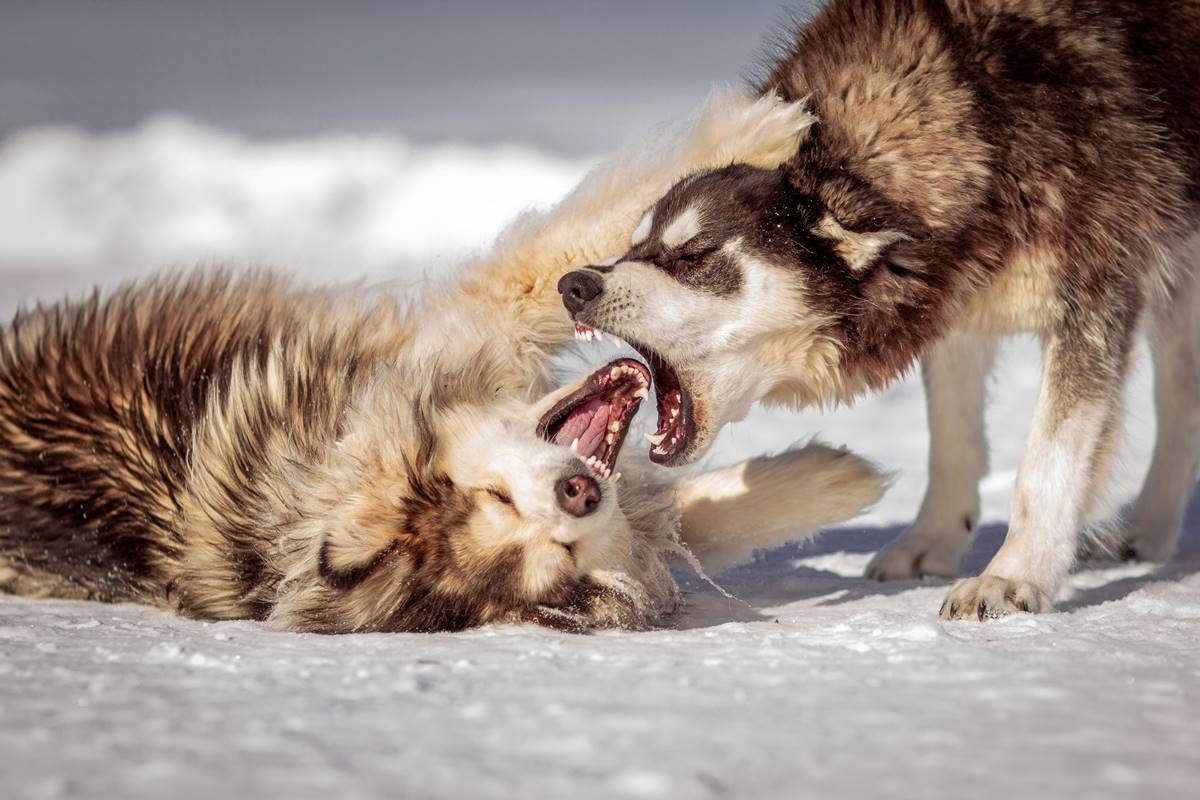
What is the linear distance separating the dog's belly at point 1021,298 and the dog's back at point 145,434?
1745 mm

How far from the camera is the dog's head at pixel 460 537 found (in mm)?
2848

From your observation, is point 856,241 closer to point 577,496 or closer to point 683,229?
point 683,229

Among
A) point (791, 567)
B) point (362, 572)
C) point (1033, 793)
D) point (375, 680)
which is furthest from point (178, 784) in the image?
point (791, 567)

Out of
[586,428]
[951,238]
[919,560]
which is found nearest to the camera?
[951,238]

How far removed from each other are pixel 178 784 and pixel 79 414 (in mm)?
2294

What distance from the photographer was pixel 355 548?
2854mm

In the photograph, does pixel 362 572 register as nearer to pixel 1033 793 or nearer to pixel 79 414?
pixel 79 414

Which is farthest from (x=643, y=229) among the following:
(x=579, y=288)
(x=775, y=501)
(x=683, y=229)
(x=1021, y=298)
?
Result: (x=1021, y=298)

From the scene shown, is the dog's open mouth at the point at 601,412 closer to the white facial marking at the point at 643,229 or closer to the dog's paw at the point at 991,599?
the white facial marking at the point at 643,229

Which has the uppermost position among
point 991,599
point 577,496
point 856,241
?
point 856,241

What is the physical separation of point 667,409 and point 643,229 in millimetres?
504

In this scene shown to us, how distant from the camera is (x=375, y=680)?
6.74ft

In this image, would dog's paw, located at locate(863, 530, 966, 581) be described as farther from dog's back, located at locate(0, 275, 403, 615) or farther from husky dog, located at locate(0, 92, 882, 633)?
dog's back, located at locate(0, 275, 403, 615)


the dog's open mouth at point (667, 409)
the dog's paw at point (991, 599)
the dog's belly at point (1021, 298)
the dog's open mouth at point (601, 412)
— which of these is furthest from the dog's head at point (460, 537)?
the dog's belly at point (1021, 298)
